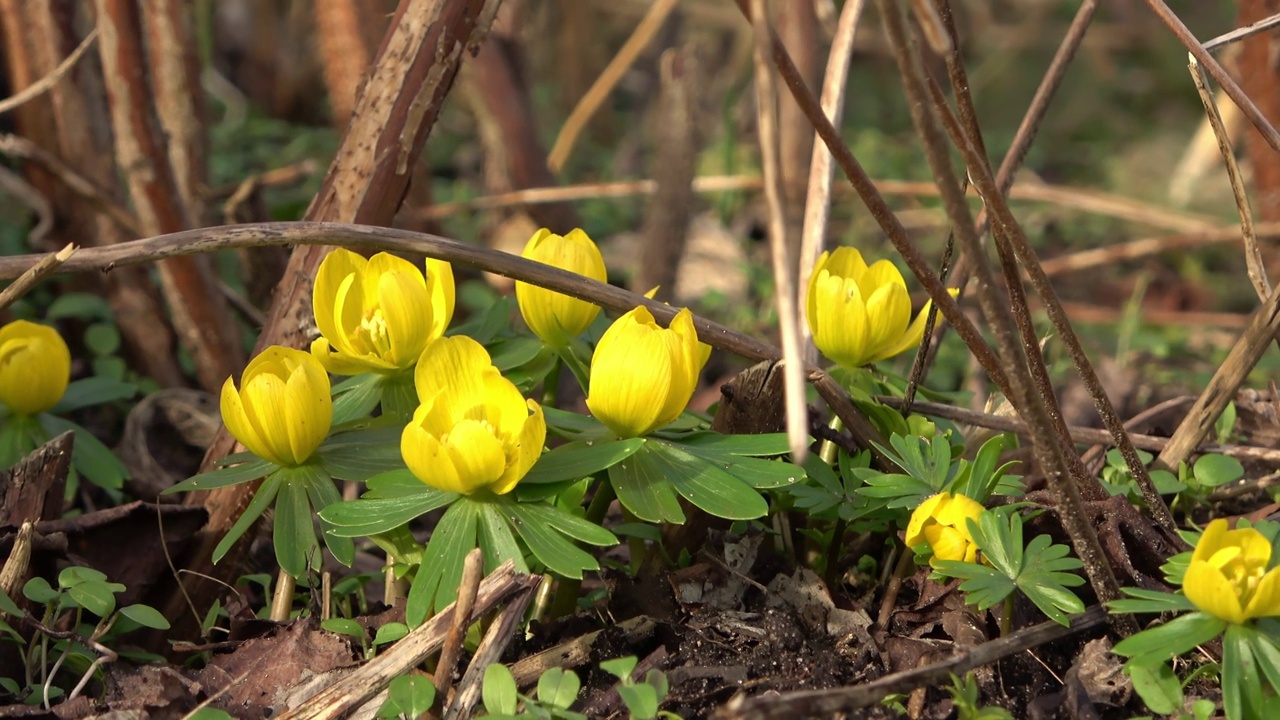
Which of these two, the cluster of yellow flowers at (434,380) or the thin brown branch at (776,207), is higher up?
the thin brown branch at (776,207)

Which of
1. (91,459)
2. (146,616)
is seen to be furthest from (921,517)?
(91,459)

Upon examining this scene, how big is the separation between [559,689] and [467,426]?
0.85 ft

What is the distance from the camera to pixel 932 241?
13.1 ft

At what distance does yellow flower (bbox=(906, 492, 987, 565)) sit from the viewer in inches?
47.3

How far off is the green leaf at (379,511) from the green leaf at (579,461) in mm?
91

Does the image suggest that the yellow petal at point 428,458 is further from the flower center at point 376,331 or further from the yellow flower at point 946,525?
the yellow flower at point 946,525

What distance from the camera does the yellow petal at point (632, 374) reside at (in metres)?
1.16

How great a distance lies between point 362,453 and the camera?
1.30m

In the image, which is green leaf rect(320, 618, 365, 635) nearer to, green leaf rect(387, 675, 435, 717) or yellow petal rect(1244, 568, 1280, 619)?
green leaf rect(387, 675, 435, 717)

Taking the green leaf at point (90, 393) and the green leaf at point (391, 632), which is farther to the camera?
the green leaf at point (90, 393)

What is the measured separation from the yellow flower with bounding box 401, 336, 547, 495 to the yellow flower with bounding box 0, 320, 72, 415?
0.59 m

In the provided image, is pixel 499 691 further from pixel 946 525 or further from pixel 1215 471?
pixel 1215 471

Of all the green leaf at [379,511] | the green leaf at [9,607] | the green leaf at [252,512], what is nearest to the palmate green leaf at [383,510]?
the green leaf at [379,511]

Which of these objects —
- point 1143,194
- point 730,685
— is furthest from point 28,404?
point 1143,194
